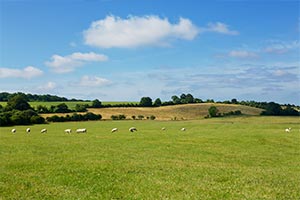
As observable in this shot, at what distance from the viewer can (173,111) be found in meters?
129

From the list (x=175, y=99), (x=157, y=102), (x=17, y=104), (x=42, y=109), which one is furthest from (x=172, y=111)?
(x=17, y=104)

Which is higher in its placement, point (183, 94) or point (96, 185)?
point (183, 94)

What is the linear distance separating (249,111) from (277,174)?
11080cm

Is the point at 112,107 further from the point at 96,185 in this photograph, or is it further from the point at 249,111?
the point at 96,185

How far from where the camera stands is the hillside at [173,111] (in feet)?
402

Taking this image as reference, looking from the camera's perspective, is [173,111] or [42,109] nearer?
[42,109]

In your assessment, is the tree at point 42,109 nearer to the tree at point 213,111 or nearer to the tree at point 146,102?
the tree at point 146,102

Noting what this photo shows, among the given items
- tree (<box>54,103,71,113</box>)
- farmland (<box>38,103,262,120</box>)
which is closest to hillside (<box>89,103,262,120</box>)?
farmland (<box>38,103,262,120</box>)

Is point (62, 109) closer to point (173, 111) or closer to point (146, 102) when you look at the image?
point (146, 102)

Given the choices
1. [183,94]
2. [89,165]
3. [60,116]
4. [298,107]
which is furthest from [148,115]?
[89,165]

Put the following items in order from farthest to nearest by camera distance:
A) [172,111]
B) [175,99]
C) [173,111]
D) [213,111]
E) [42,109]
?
[175,99]
[172,111]
[173,111]
[213,111]
[42,109]

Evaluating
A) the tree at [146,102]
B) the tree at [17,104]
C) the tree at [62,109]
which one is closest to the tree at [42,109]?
the tree at [62,109]

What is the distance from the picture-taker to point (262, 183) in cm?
1762

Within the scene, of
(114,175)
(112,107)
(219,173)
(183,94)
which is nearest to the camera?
(114,175)
